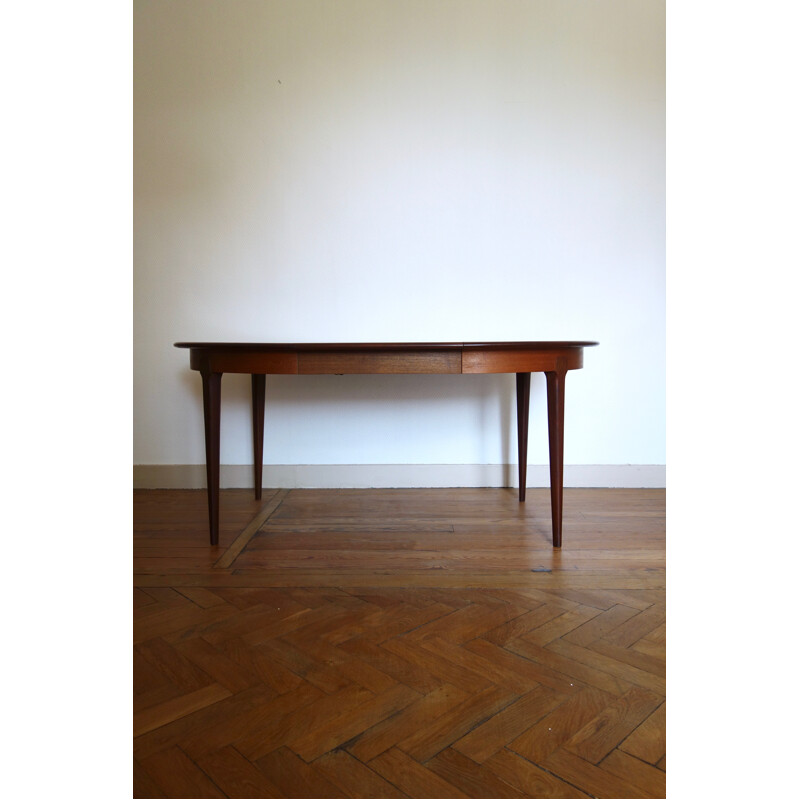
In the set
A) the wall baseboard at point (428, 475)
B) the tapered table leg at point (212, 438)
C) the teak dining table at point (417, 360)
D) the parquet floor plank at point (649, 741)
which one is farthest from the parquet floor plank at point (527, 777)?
the wall baseboard at point (428, 475)

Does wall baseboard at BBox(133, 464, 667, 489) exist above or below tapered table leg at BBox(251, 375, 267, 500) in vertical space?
below

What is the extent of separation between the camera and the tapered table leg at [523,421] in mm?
2443

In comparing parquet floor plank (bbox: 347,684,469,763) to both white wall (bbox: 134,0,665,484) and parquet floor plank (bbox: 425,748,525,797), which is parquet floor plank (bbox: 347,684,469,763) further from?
white wall (bbox: 134,0,665,484)

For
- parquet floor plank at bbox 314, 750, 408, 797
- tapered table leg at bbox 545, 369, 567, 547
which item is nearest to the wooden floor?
parquet floor plank at bbox 314, 750, 408, 797

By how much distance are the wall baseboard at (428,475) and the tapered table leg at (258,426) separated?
0.14 m

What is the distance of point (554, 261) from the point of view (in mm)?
2660

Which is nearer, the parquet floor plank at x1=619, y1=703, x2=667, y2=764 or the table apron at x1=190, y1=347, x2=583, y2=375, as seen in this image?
the parquet floor plank at x1=619, y1=703, x2=667, y2=764

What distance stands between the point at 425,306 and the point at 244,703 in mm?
1933

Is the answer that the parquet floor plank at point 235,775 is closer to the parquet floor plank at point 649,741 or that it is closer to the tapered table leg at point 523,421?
the parquet floor plank at point 649,741

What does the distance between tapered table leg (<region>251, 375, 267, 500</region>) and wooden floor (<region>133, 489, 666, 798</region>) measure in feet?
1.44

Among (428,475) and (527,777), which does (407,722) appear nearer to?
(527,777)

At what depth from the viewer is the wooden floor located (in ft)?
2.87
